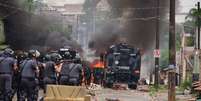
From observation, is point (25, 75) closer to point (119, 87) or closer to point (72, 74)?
point (72, 74)

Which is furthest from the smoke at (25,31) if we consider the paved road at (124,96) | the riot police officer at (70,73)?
the riot police officer at (70,73)

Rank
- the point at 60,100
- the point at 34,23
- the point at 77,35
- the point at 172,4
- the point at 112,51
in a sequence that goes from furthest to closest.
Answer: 1. the point at 77,35
2. the point at 34,23
3. the point at 112,51
4. the point at 172,4
5. the point at 60,100

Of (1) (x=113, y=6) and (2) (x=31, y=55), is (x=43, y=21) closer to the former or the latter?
(1) (x=113, y=6)

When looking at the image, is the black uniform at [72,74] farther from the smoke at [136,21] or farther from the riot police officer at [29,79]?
the smoke at [136,21]

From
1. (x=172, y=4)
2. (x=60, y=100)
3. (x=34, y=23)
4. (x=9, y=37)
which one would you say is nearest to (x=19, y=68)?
(x=60, y=100)

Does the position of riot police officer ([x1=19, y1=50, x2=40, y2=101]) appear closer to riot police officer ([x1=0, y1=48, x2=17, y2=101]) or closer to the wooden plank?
riot police officer ([x1=0, y1=48, x2=17, y2=101])

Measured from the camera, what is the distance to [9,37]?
4650cm

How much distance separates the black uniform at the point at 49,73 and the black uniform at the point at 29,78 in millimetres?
1231

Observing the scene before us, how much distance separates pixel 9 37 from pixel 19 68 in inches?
1185

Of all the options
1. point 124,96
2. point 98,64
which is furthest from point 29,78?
point 98,64

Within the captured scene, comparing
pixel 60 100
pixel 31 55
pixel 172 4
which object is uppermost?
pixel 172 4

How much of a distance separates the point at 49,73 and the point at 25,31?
3096 cm

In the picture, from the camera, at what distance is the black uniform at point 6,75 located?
1605cm

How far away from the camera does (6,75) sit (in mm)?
16078
